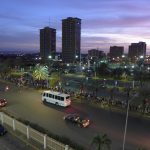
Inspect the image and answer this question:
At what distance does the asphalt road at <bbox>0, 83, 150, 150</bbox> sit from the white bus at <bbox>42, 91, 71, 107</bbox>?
0.83 meters

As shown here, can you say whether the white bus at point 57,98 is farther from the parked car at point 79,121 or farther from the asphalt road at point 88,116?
the parked car at point 79,121

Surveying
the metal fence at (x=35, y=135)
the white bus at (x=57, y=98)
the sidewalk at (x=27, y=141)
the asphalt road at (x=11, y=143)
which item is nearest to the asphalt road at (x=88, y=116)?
the white bus at (x=57, y=98)

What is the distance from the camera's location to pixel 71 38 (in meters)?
188

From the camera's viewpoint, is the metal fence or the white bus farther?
the white bus

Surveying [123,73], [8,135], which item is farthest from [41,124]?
[123,73]

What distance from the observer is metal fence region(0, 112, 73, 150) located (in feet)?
56.7

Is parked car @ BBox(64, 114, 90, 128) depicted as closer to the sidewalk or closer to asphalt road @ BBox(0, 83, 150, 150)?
asphalt road @ BBox(0, 83, 150, 150)

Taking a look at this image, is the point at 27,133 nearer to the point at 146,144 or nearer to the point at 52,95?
the point at 146,144

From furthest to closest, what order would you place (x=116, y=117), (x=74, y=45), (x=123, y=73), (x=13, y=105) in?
(x=74, y=45) → (x=123, y=73) → (x=13, y=105) → (x=116, y=117)

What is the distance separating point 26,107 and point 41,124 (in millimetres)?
8338

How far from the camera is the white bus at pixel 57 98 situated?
35.0m

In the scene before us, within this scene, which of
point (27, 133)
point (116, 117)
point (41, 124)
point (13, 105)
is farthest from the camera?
point (13, 105)

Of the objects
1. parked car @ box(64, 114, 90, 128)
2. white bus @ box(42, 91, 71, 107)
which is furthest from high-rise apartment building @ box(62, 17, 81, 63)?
parked car @ box(64, 114, 90, 128)

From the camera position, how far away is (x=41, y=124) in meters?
27.1
